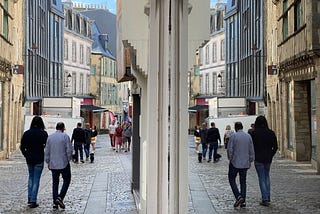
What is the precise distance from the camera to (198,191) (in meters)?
4.61

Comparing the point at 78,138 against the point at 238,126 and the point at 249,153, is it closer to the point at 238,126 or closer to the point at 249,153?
the point at 249,153

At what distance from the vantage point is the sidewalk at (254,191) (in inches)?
180

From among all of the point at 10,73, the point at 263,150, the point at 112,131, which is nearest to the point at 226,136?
the point at 263,150

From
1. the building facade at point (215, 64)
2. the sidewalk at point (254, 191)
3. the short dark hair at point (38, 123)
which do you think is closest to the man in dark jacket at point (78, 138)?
the short dark hair at point (38, 123)

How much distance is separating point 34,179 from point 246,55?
2.46m

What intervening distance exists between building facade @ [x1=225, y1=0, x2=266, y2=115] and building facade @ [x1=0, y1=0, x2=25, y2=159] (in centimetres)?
498

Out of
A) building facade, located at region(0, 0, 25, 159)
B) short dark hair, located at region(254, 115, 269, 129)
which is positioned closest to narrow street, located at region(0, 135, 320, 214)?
short dark hair, located at region(254, 115, 269, 129)

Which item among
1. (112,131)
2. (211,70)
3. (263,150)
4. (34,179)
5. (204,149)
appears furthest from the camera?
(112,131)

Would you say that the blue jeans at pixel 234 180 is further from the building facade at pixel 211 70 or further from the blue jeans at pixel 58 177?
the blue jeans at pixel 58 177

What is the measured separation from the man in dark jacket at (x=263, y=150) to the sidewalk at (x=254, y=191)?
7 cm

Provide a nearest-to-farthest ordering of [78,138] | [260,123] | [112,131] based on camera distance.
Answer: [260,123] → [78,138] → [112,131]

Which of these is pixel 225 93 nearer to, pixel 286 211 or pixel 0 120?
pixel 286 211

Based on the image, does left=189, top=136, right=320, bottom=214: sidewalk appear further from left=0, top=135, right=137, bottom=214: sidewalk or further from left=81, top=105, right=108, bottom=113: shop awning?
left=81, top=105, right=108, bottom=113: shop awning

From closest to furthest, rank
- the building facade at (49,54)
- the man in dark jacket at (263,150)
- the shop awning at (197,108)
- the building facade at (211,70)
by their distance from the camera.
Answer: the shop awning at (197,108) → the building facade at (211,70) → the man in dark jacket at (263,150) → the building facade at (49,54)
